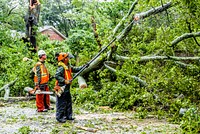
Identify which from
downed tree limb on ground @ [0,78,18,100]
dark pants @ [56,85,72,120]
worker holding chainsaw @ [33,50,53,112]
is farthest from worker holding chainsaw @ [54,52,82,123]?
downed tree limb on ground @ [0,78,18,100]

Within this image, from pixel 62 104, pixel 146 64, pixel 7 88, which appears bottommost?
pixel 62 104

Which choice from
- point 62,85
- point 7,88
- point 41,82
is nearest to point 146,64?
point 41,82

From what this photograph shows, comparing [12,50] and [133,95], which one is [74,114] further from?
[12,50]

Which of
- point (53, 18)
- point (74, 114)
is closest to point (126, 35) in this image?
point (74, 114)

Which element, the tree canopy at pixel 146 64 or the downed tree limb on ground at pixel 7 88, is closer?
the tree canopy at pixel 146 64

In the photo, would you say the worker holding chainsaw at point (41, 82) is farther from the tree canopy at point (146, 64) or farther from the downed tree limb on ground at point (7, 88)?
the downed tree limb on ground at point (7, 88)

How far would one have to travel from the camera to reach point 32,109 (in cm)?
889

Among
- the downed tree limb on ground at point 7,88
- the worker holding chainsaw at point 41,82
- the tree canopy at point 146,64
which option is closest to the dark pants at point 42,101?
the worker holding chainsaw at point 41,82

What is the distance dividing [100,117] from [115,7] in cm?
746

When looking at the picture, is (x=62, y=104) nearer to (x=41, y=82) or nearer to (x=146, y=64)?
(x=41, y=82)

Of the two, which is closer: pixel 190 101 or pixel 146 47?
pixel 190 101

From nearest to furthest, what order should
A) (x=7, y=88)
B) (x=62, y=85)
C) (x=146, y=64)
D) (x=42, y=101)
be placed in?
1. (x=62, y=85)
2. (x=42, y=101)
3. (x=146, y=64)
4. (x=7, y=88)

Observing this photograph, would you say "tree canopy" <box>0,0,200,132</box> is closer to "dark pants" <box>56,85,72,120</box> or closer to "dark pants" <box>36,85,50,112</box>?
"dark pants" <box>36,85,50,112</box>

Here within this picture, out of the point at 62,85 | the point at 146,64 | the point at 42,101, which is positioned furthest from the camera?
the point at 146,64
